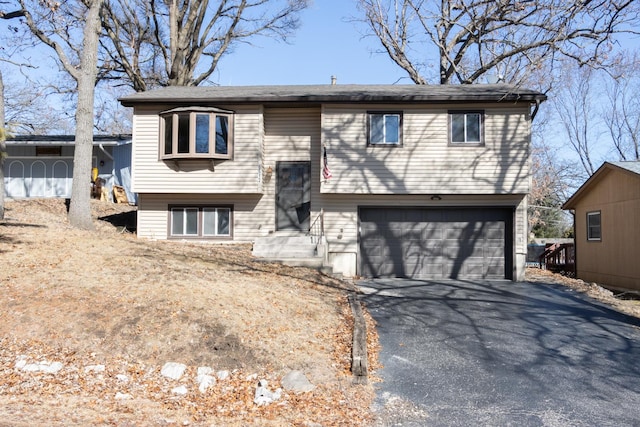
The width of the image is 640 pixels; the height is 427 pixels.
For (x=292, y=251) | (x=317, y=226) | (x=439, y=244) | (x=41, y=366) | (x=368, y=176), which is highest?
(x=368, y=176)

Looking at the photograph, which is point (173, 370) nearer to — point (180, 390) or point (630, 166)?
point (180, 390)

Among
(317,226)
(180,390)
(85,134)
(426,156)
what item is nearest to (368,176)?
(426,156)

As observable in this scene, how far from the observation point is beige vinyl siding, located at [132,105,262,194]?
15617mm

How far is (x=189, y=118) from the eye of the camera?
15.6 m

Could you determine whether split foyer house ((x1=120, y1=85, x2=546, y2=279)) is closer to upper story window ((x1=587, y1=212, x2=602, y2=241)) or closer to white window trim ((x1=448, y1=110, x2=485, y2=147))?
white window trim ((x1=448, y1=110, x2=485, y2=147))

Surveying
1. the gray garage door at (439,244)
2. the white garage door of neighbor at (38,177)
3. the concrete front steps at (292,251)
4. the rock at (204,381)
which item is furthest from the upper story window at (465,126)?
the white garage door of neighbor at (38,177)

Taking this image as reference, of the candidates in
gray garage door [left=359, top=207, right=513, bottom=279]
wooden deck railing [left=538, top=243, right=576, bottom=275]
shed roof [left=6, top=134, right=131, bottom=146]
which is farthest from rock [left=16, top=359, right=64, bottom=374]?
wooden deck railing [left=538, top=243, right=576, bottom=275]

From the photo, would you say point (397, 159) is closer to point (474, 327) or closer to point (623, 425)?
point (474, 327)

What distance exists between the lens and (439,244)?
15781 mm

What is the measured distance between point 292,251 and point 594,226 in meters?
11.7

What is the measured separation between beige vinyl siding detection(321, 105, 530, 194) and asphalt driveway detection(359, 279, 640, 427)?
396 cm

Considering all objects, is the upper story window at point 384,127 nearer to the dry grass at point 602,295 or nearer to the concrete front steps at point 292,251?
the concrete front steps at point 292,251

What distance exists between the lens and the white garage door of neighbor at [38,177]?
22.9 metres

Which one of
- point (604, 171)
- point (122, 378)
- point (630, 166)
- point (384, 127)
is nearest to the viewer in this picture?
point (122, 378)
